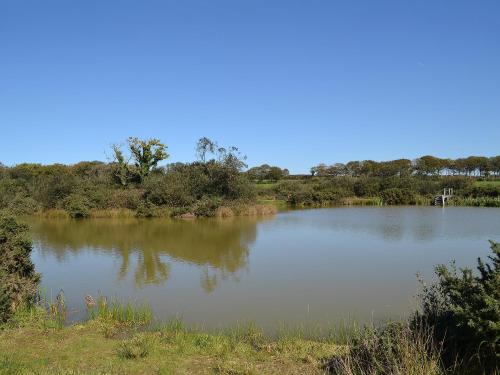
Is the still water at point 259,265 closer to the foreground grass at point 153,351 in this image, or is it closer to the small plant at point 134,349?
the foreground grass at point 153,351

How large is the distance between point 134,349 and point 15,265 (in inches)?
162

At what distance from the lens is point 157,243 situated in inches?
741

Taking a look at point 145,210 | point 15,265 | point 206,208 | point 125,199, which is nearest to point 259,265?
point 15,265

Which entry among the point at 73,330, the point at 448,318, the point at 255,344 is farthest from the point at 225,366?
the point at 73,330

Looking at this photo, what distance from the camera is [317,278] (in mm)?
11562

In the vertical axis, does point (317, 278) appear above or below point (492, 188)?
below

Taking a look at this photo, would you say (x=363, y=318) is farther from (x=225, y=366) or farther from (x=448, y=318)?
(x=225, y=366)

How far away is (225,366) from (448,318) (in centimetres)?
277

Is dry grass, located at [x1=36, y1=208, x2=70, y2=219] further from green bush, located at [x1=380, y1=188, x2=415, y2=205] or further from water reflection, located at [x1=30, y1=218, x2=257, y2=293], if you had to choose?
green bush, located at [x1=380, y1=188, x2=415, y2=205]

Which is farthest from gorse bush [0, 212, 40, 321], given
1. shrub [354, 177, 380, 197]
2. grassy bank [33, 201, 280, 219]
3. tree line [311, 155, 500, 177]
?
tree line [311, 155, 500, 177]

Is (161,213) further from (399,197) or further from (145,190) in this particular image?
(399,197)

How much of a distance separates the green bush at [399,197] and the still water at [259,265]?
62.9ft

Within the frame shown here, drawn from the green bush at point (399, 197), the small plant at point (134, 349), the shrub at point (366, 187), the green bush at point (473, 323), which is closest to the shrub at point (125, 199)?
the shrub at point (366, 187)

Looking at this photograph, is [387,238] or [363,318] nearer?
[363,318]
